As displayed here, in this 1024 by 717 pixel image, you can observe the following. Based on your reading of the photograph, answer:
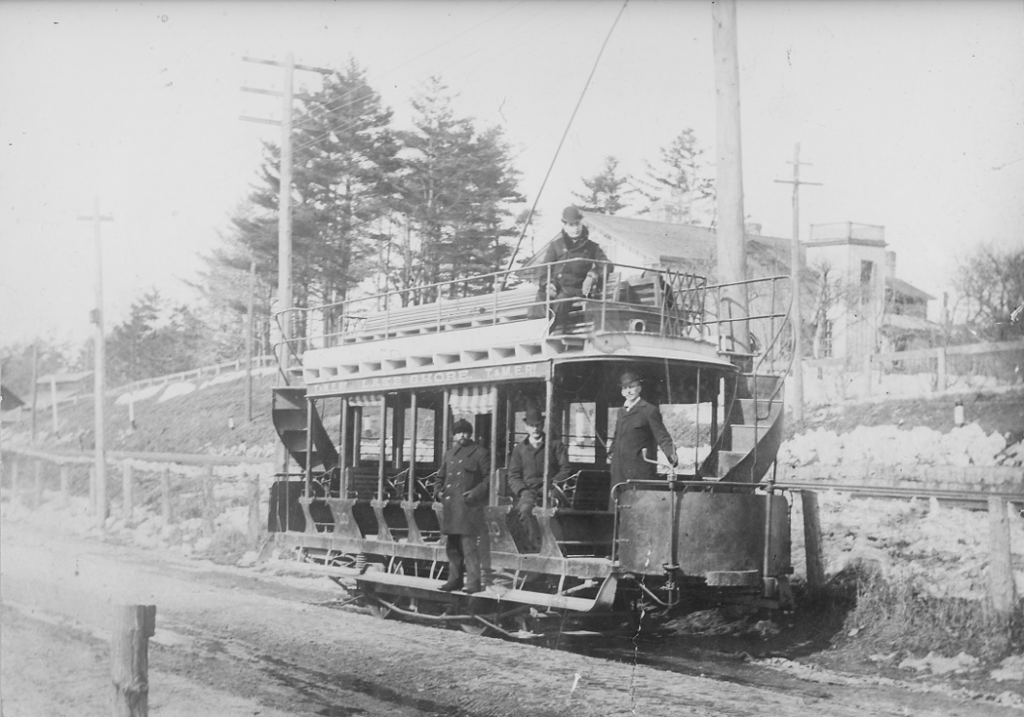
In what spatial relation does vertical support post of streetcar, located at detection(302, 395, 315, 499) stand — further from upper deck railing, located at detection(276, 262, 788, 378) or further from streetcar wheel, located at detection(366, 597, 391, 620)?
upper deck railing, located at detection(276, 262, 788, 378)

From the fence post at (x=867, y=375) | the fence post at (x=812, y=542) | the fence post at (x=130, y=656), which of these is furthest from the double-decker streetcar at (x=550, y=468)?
the fence post at (x=867, y=375)

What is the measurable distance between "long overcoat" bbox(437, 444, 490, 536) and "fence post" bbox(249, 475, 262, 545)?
8.10m

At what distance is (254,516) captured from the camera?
18.2 metres

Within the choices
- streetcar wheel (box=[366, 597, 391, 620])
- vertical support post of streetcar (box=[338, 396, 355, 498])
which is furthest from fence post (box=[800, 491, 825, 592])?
vertical support post of streetcar (box=[338, 396, 355, 498])

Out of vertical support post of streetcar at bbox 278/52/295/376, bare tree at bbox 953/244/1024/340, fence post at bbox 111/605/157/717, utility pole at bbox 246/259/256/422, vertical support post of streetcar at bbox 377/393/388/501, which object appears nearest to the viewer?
fence post at bbox 111/605/157/717

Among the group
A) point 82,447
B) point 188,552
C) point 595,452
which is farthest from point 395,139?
point 82,447

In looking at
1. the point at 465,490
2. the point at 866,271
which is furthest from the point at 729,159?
the point at 866,271

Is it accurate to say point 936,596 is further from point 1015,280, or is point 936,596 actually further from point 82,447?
point 82,447

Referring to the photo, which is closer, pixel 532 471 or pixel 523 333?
pixel 532 471

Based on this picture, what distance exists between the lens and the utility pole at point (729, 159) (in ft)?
37.5

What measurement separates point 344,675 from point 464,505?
223 cm

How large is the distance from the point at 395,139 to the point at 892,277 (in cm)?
1321

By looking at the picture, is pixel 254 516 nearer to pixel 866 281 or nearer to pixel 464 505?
pixel 464 505

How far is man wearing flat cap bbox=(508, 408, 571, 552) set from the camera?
1012 cm
